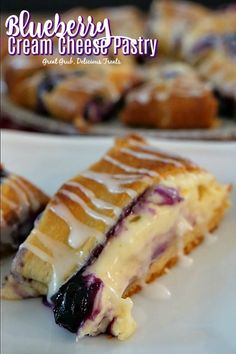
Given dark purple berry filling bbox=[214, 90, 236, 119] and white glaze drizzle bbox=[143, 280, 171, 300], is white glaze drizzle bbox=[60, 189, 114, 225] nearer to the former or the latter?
white glaze drizzle bbox=[143, 280, 171, 300]

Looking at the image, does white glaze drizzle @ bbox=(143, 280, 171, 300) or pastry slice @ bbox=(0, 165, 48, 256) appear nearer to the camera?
white glaze drizzle @ bbox=(143, 280, 171, 300)

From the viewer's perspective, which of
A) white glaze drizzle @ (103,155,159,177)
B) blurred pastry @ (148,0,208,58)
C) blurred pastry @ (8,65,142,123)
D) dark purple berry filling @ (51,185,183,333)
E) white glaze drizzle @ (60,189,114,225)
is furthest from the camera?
blurred pastry @ (148,0,208,58)

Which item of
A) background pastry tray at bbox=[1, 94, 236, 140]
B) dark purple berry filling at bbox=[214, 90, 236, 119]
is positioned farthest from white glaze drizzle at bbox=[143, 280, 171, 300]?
dark purple berry filling at bbox=[214, 90, 236, 119]

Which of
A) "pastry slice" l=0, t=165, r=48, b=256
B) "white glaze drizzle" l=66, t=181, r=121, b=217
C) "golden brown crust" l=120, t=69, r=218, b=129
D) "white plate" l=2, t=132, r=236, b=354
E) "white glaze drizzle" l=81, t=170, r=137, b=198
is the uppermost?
"golden brown crust" l=120, t=69, r=218, b=129

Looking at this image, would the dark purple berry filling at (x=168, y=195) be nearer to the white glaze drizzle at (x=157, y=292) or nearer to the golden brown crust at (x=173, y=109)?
the white glaze drizzle at (x=157, y=292)

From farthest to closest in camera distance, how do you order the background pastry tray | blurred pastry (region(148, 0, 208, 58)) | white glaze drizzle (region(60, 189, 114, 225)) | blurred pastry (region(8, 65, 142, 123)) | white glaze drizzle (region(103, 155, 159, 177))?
blurred pastry (region(148, 0, 208, 58)) → blurred pastry (region(8, 65, 142, 123)) → the background pastry tray → white glaze drizzle (region(103, 155, 159, 177)) → white glaze drizzle (region(60, 189, 114, 225))

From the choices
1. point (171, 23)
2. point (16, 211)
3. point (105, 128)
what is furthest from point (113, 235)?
point (171, 23)

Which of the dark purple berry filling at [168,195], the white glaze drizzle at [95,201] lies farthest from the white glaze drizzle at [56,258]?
the dark purple berry filling at [168,195]

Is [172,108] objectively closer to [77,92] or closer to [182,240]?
[77,92]
